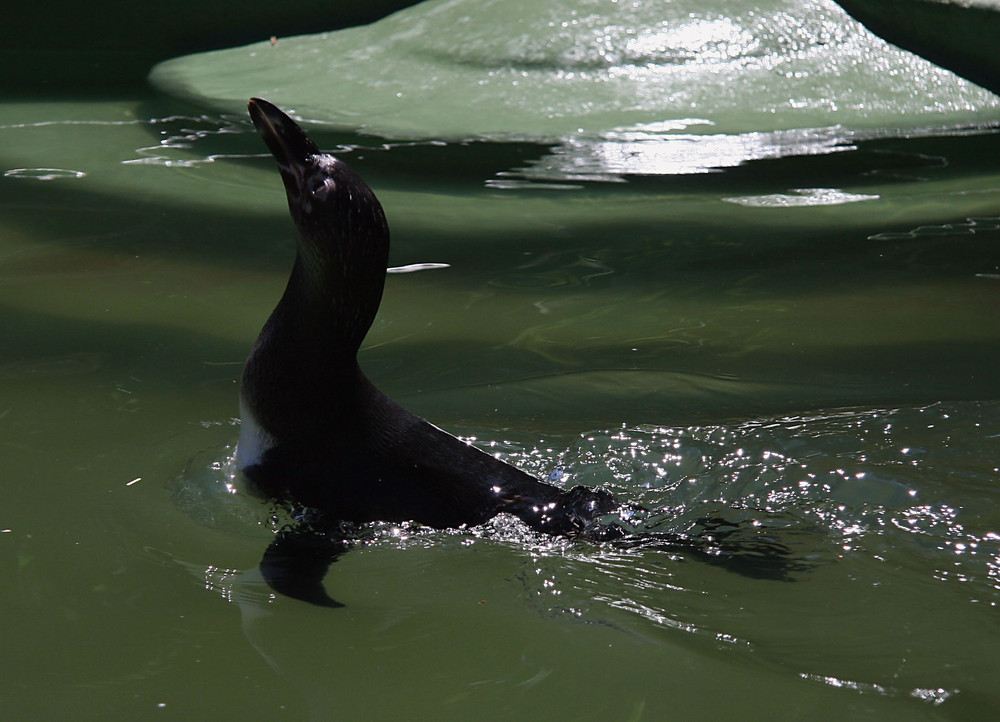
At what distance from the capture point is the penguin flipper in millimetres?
2615

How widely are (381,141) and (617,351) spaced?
3652 mm

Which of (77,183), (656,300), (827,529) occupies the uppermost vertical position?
(77,183)

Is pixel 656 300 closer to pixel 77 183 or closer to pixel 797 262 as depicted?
pixel 797 262

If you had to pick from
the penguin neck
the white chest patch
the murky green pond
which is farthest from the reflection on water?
the penguin neck

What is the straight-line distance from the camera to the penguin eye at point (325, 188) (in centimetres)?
290

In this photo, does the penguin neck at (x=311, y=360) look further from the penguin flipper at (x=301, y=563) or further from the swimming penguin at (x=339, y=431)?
the penguin flipper at (x=301, y=563)

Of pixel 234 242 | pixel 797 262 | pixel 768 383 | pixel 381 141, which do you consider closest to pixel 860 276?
pixel 797 262

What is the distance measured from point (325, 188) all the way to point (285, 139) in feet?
0.70

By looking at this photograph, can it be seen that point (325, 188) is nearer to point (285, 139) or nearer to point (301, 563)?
point (285, 139)

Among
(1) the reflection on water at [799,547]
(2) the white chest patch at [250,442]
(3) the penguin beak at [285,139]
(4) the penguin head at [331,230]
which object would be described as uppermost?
(3) the penguin beak at [285,139]

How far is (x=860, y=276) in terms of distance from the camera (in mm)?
5273

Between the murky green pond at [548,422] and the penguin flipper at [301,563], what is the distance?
0.16 feet

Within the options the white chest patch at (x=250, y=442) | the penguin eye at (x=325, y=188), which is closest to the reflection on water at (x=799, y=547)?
the white chest patch at (x=250, y=442)

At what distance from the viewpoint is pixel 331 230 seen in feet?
9.52
